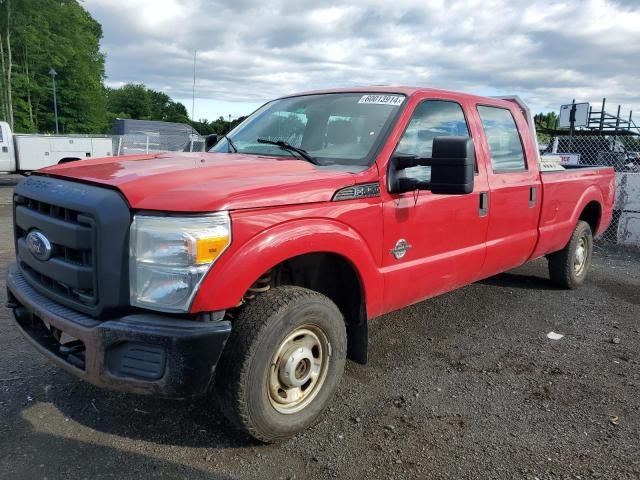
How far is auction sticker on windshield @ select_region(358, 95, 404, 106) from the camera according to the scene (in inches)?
142

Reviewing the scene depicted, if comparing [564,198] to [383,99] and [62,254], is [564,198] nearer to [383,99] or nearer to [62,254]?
[383,99]

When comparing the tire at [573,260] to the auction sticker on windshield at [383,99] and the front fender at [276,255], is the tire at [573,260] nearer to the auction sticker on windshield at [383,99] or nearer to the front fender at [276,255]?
the auction sticker on windshield at [383,99]

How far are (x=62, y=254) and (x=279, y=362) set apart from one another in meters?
1.22

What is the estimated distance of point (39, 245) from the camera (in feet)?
8.94

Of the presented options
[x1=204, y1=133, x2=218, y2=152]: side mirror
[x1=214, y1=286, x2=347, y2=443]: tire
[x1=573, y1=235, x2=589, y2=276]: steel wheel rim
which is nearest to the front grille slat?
[x1=214, y1=286, x2=347, y2=443]: tire

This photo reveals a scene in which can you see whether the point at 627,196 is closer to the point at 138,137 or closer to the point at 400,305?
the point at 400,305

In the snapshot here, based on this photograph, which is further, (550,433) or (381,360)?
(381,360)

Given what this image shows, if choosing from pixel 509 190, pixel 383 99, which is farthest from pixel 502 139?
pixel 383 99

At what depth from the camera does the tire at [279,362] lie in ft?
8.34

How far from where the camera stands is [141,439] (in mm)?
2850

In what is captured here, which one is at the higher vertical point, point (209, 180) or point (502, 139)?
point (502, 139)

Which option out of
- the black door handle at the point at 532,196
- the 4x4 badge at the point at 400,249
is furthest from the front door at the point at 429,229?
the black door handle at the point at 532,196

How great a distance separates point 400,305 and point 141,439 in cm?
179

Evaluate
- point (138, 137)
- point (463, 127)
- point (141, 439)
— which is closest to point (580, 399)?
point (463, 127)
